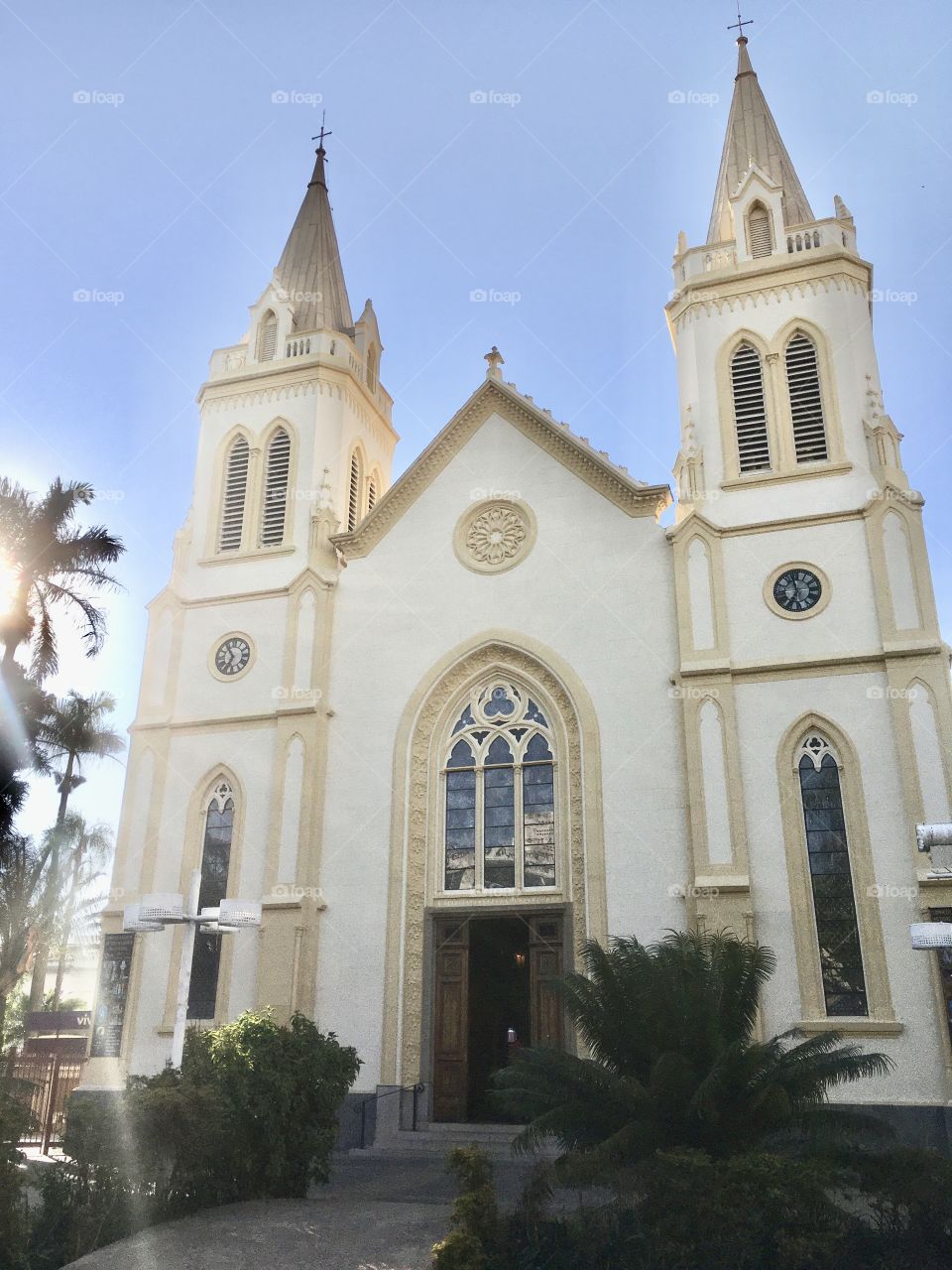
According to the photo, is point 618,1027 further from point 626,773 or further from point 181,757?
point 181,757

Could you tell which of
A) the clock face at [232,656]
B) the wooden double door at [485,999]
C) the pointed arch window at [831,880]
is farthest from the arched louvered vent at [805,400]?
the clock face at [232,656]

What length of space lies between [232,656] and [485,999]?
9405 mm

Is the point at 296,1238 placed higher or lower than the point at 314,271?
lower

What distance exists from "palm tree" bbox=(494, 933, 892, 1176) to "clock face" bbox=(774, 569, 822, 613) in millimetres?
8959

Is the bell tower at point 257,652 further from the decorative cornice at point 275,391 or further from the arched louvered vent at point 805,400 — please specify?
the arched louvered vent at point 805,400

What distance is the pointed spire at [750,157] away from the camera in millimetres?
26906

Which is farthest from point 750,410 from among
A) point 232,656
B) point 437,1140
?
point 437,1140

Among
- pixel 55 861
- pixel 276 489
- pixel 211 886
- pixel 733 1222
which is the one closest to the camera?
pixel 733 1222

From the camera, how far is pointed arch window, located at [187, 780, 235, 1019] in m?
21.8

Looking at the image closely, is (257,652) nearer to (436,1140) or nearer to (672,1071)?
(436,1140)

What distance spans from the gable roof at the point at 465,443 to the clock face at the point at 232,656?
10.3 ft

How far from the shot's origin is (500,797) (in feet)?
71.8

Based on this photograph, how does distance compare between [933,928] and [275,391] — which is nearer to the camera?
[933,928]

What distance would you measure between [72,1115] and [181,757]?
1309cm
